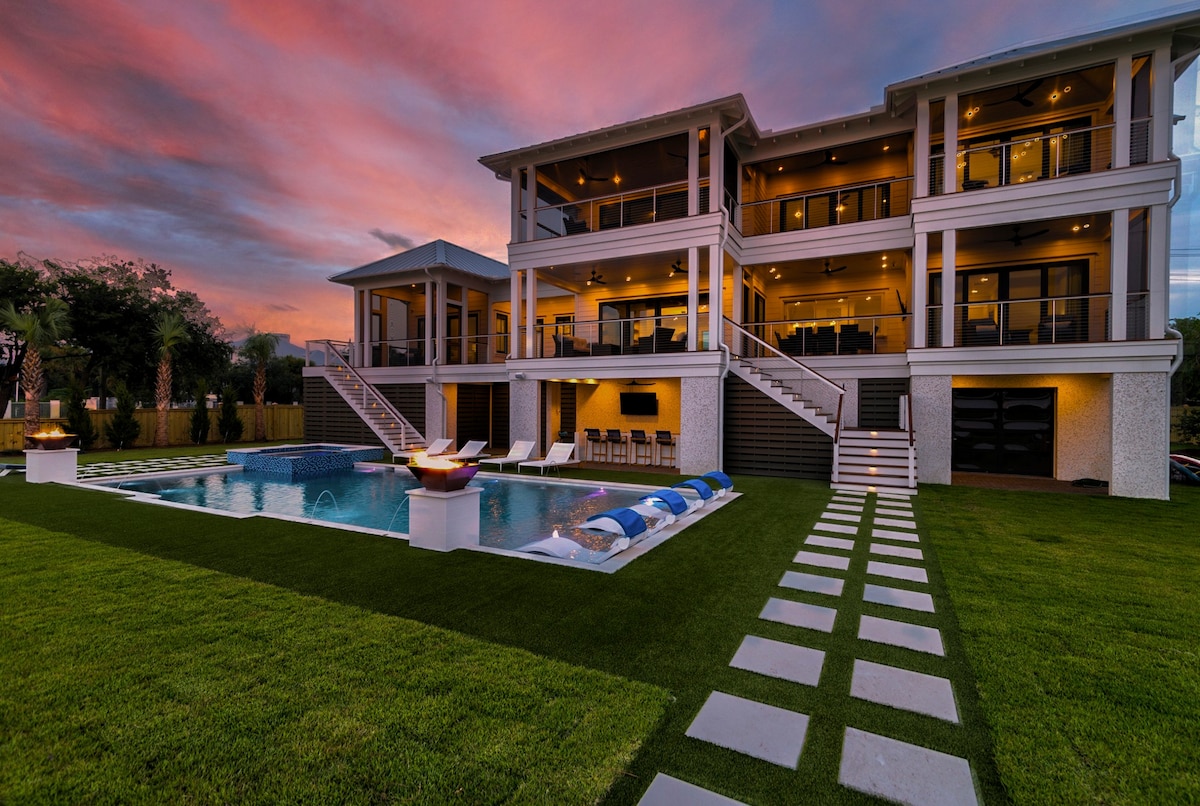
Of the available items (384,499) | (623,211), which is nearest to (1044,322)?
(623,211)

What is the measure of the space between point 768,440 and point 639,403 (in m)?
4.54

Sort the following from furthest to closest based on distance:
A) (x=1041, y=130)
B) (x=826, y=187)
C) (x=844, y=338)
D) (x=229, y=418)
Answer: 1. (x=229, y=418)
2. (x=826, y=187)
3. (x=844, y=338)
4. (x=1041, y=130)

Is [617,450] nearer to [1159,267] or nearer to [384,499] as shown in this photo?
[384,499]

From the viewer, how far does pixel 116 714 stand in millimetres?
2264

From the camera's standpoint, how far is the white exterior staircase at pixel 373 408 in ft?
49.8

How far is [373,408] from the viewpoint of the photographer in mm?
15797

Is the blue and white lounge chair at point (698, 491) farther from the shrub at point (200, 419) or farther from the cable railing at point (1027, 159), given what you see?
the shrub at point (200, 419)

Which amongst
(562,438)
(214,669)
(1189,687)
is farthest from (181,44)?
(1189,687)

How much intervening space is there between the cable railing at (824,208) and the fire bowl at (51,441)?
14932 mm

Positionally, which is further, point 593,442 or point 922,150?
point 593,442

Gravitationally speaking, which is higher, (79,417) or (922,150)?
(922,150)

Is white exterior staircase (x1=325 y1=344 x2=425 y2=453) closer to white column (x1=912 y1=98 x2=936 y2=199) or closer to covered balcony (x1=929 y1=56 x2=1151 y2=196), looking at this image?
white column (x1=912 y1=98 x2=936 y2=199)

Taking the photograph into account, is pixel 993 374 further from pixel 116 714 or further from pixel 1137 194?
pixel 116 714

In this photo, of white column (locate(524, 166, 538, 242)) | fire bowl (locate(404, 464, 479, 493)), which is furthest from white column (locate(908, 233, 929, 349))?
fire bowl (locate(404, 464, 479, 493))
